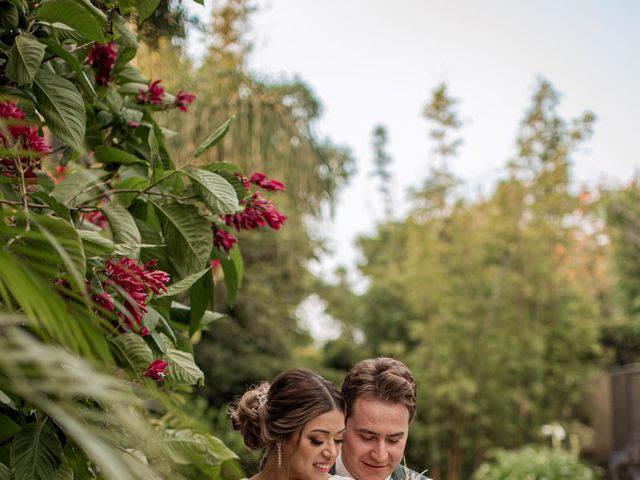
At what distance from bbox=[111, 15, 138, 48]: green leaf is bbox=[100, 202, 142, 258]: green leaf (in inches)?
15.2

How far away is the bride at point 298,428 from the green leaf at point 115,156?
0.72m

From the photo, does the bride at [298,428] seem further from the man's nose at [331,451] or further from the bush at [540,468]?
the bush at [540,468]

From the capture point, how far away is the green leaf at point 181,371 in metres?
1.67

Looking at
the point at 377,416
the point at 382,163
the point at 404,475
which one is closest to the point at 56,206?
the point at 377,416

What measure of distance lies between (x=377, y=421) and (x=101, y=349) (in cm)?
178

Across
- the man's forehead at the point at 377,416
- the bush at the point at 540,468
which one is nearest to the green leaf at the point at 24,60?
the man's forehead at the point at 377,416

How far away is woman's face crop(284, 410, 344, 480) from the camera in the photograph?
2.16 m

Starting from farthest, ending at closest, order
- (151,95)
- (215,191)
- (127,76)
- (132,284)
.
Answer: (151,95) < (127,76) < (215,191) < (132,284)

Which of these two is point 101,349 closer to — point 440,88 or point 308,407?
point 308,407

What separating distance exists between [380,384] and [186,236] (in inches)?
36.6

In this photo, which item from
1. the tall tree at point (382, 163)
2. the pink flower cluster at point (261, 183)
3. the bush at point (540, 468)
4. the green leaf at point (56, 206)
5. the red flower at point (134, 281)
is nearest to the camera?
the red flower at point (134, 281)

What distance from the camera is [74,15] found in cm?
159

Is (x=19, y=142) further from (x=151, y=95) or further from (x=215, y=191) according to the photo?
(x=151, y=95)

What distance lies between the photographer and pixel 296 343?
45.8ft
